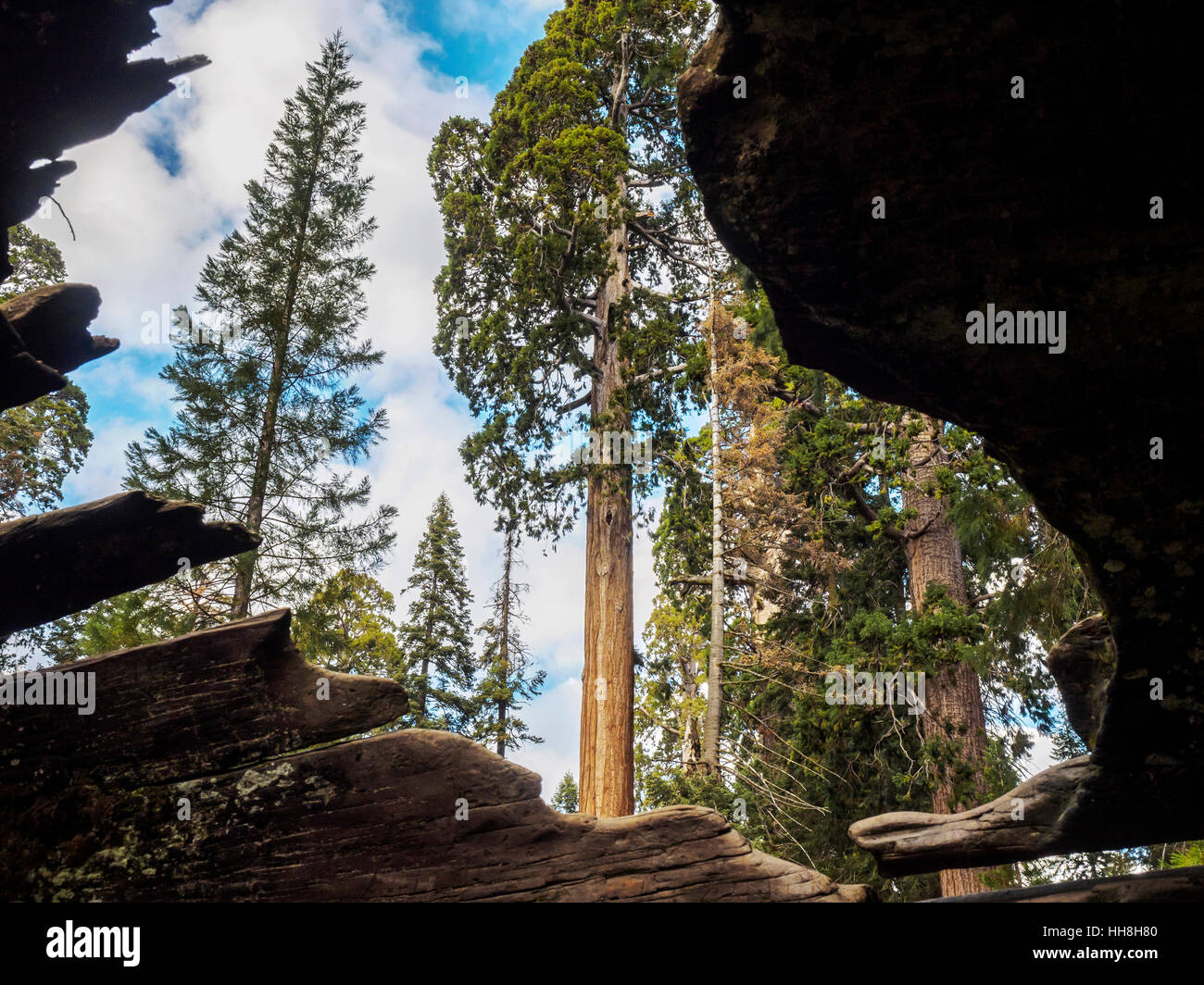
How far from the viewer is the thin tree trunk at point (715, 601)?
10.9 m

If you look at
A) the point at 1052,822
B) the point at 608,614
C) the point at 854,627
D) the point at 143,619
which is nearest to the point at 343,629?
the point at 143,619

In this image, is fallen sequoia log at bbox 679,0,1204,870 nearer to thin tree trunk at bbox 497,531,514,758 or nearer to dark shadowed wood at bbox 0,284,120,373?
dark shadowed wood at bbox 0,284,120,373

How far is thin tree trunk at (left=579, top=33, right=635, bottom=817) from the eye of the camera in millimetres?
10180

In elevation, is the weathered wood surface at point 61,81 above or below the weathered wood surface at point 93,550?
above

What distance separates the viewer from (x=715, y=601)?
37.6ft

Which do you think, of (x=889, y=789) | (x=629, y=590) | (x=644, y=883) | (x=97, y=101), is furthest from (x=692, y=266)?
(x=644, y=883)

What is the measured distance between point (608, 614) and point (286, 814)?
23.8ft

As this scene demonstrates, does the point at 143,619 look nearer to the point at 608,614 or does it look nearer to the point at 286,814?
the point at 608,614

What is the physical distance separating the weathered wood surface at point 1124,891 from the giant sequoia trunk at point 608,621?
19.7ft

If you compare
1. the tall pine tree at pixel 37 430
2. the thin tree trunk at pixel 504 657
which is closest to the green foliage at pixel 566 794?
the thin tree trunk at pixel 504 657

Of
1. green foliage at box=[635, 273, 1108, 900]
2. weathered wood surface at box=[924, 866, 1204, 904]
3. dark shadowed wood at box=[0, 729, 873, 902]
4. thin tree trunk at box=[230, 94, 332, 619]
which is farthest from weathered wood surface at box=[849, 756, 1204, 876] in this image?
thin tree trunk at box=[230, 94, 332, 619]

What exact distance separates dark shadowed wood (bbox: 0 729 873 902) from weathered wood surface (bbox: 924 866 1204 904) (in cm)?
121

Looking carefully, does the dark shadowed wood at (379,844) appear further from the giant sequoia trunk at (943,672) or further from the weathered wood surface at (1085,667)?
the giant sequoia trunk at (943,672)
